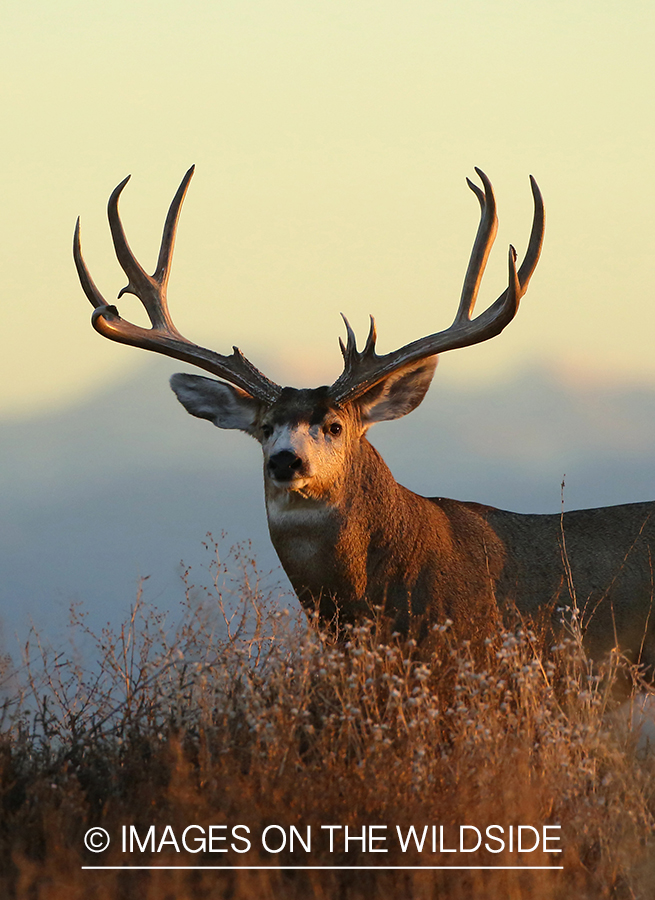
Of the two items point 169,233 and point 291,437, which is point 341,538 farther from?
point 169,233

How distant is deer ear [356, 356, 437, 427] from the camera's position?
8953mm

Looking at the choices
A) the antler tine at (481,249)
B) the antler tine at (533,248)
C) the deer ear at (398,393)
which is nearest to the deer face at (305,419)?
the deer ear at (398,393)

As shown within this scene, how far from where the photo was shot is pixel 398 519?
8.63m

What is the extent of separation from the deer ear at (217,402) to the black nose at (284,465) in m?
1.22

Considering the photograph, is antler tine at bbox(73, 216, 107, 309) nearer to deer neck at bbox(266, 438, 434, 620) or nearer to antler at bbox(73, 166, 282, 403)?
antler at bbox(73, 166, 282, 403)

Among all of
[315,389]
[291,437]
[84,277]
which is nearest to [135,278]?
[84,277]

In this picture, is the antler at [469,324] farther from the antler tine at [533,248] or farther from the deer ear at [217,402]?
the deer ear at [217,402]

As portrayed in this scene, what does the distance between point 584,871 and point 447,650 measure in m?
2.08

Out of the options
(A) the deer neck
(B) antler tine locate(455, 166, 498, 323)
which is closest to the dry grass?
(A) the deer neck

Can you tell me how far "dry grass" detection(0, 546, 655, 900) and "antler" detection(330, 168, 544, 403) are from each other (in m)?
2.07

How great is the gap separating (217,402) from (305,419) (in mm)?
1188

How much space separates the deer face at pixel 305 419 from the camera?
8.01m

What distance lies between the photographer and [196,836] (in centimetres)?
539

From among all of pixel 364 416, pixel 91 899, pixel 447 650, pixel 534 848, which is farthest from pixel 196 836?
pixel 364 416
